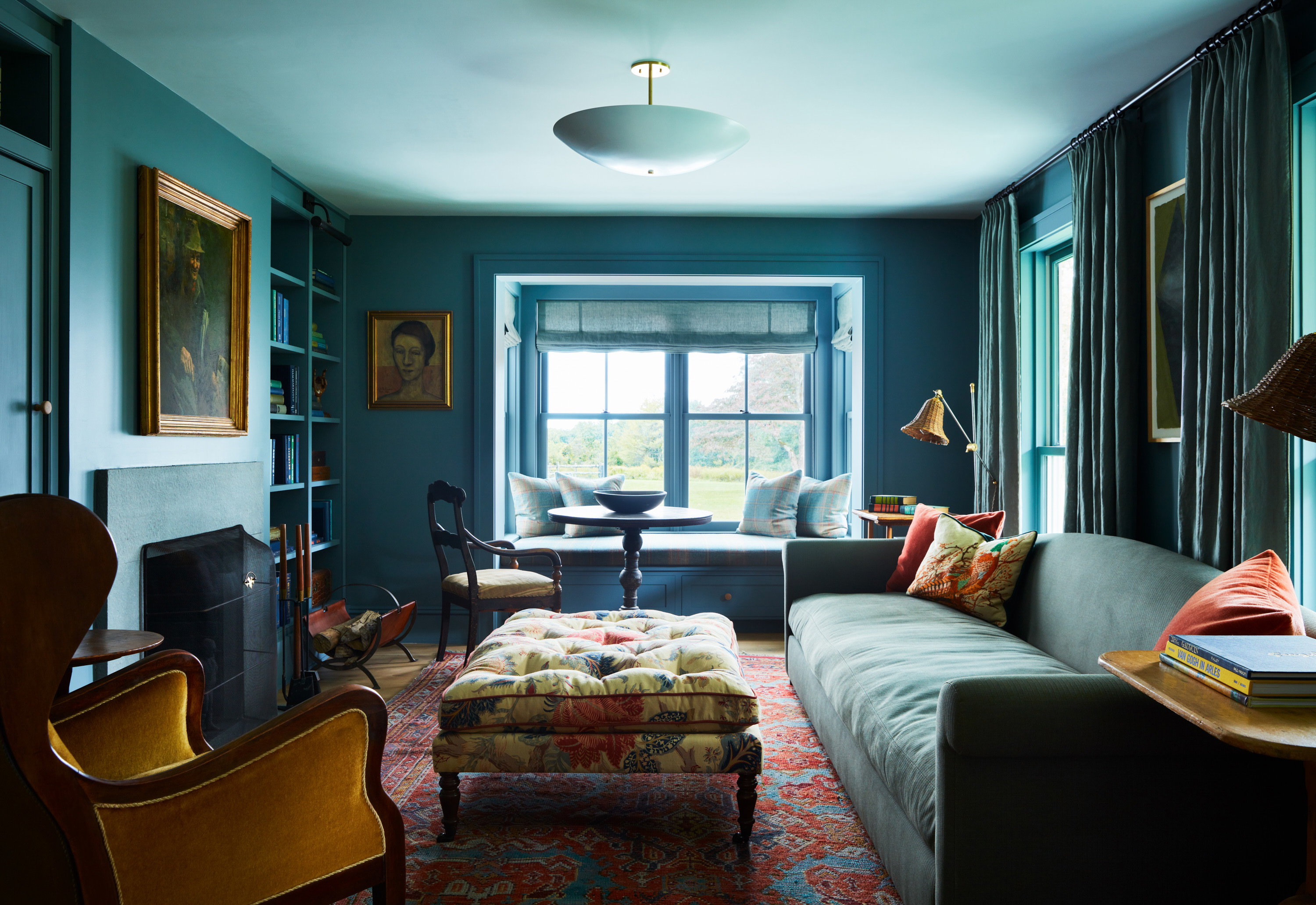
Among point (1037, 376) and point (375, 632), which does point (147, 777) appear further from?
point (1037, 376)

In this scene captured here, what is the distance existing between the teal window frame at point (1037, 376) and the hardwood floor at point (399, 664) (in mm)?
1534

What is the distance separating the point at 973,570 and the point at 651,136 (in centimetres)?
202

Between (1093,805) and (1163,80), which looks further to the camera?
(1163,80)

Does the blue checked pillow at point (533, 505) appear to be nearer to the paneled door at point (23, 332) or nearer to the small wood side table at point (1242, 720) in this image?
the paneled door at point (23, 332)

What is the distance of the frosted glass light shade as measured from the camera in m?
2.56

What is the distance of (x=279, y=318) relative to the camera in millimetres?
4305

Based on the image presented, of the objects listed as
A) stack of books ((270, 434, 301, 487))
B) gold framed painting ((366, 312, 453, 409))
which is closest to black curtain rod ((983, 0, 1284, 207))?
gold framed painting ((366, 312, 453, 409))

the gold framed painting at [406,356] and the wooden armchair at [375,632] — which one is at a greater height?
the gold framed painting at [406,356]

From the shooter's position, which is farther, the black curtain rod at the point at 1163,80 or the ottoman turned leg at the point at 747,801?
the black curtain rod at the point at 1163,80

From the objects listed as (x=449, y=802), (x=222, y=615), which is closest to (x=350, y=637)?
(x=222, y=615)

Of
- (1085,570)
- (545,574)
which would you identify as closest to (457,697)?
(1085,570)

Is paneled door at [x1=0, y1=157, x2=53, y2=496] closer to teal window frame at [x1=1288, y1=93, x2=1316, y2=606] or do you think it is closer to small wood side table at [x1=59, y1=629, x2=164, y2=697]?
small wood side table at [x1=59, y1=629, x2=164, y2=697]

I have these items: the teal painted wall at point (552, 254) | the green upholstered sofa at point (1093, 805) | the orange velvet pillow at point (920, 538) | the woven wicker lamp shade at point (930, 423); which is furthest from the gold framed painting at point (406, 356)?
the green upholstered sofa at point (1093, 805)

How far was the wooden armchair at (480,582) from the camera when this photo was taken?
13.7 feet
